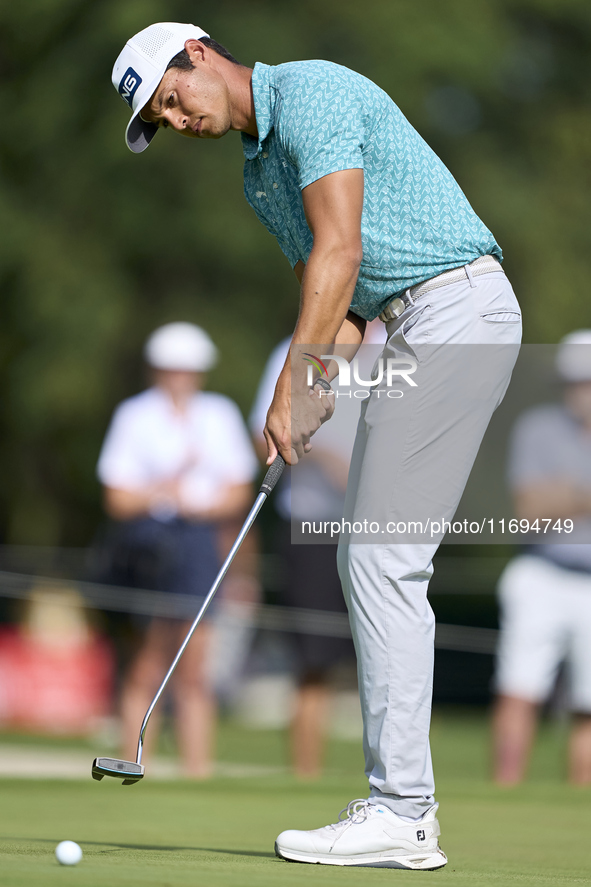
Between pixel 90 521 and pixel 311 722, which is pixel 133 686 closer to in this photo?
pixel 311 722

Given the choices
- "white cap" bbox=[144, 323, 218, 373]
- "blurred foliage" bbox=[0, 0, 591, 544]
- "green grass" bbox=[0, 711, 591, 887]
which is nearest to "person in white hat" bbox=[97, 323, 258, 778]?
"white cap" bbox=[144, 323, 218, 373]

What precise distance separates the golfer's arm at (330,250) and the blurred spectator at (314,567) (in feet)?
8.21

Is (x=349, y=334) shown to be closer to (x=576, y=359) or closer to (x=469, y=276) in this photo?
(x=469, y=276)

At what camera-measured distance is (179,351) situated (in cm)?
625

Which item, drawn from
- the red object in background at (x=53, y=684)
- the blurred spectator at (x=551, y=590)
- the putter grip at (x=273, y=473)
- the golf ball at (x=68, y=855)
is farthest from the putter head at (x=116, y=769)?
the red object in background at (x=53, y=684)

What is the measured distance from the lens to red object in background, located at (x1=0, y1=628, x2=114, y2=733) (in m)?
9.09

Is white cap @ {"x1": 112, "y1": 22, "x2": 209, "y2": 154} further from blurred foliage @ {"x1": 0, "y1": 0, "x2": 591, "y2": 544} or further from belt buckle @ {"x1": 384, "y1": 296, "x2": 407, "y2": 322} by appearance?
blurred foliage @ {"x1": 0, "y1": 0, "x2": 591, "y2": 544}


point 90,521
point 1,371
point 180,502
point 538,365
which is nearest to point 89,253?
point 1,371

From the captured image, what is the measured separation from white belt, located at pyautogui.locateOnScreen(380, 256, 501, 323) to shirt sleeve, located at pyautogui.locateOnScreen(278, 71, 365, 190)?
1.14 ft

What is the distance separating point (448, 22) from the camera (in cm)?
1355

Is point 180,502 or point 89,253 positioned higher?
point 89,253

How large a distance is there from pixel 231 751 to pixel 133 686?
9.48ft

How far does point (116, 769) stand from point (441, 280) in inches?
54.4

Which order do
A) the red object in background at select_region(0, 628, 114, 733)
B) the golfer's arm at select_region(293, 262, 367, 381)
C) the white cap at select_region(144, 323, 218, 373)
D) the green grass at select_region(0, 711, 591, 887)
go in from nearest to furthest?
the green grass at select_region(0, 711, 591, 887), the golfer's arm at select_region(293, 262, 367, 381), the white cap at select_region(144, 323, 218, 373), the red object in background at select_region(0, 628, 114, 733)
